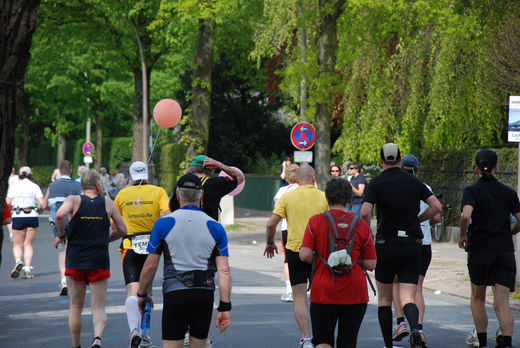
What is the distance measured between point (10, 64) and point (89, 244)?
2461mm

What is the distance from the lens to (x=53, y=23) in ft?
99.9

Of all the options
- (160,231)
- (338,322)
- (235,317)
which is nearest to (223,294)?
(160,231)

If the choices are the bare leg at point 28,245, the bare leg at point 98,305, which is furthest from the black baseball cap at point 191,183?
the bare leg at point 28,245

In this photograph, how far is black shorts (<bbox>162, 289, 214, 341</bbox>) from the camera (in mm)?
5184

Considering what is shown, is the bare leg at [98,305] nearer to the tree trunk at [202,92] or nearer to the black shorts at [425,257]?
the black shorts at [425,257]

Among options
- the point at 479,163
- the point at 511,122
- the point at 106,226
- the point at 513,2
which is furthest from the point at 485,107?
the point at 106,226

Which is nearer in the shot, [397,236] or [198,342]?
[198,342]

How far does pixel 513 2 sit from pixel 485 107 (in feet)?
8.20

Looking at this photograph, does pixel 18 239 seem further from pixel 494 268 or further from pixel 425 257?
pixel 494 268

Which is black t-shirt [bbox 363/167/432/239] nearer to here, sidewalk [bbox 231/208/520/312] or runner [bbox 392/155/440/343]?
runner [bbox 392/155/440/343]

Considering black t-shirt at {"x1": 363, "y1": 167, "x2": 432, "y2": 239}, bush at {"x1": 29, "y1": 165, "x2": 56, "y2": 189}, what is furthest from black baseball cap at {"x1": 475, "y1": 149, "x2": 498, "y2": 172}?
bush at {"x1": 29, "y1": 165, "x2": 56, "y2": 189}

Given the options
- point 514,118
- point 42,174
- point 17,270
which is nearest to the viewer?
point 514,118

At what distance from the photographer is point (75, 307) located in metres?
7.40

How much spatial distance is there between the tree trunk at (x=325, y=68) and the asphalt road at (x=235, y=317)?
6.07 meters
